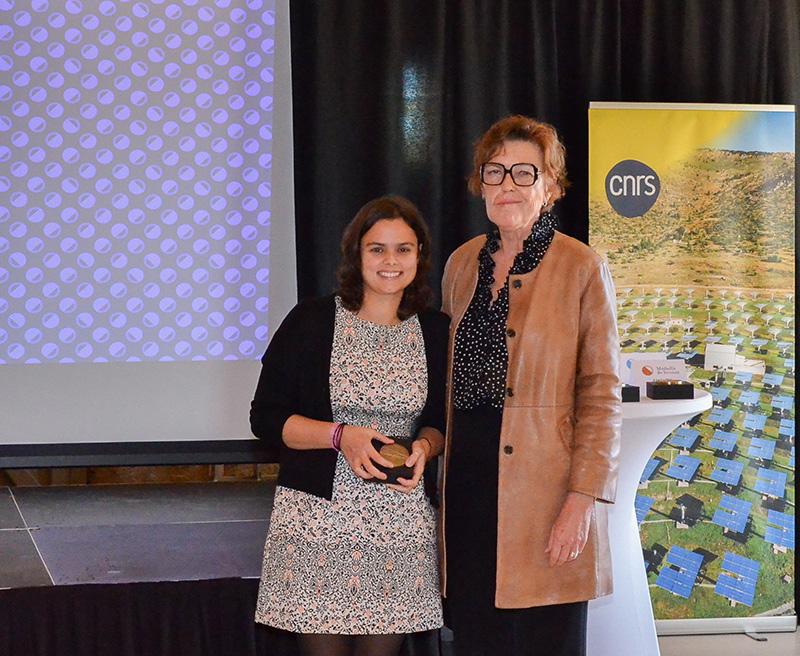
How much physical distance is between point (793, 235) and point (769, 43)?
0.84 metres

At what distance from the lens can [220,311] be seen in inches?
122

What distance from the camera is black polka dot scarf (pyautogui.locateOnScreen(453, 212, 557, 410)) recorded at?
175 cm

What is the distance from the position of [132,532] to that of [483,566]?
1.73m

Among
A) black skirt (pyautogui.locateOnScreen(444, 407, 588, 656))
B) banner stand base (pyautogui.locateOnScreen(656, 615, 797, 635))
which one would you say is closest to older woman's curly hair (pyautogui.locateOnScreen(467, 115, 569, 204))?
black skirt (pyautogui.locateOnScreen(444, 407, 588, 656))

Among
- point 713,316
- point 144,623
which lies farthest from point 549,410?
point 713,316

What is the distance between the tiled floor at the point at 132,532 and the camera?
2.94 meters

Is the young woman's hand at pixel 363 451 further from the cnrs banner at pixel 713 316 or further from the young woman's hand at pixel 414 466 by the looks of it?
the cnrs banner at pixel 713 316

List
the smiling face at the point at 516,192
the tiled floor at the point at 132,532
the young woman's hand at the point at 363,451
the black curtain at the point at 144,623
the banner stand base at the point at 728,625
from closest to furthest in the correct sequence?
Answer: the young woman's hand at the point at 363,451, the smiling face at the point at 516,192, the black curtain at the point at 144,623, the tiled floor at the point at 132,532, the banner stand base at the point at 728,625

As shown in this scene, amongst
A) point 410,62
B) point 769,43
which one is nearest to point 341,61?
point 410,62

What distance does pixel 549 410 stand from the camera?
1739 mm

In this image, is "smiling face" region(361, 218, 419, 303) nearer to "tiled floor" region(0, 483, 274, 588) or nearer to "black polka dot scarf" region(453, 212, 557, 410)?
"black polka dot scarf" region(453, 212, 557, 410)

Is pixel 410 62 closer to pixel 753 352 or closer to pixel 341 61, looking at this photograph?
pixel 341 61

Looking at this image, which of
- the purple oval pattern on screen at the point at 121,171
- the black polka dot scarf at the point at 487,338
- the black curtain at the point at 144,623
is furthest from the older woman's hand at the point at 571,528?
the purple oval pattern on screen at the point at 121,171

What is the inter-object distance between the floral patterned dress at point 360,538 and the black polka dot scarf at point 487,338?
9 centimetres
